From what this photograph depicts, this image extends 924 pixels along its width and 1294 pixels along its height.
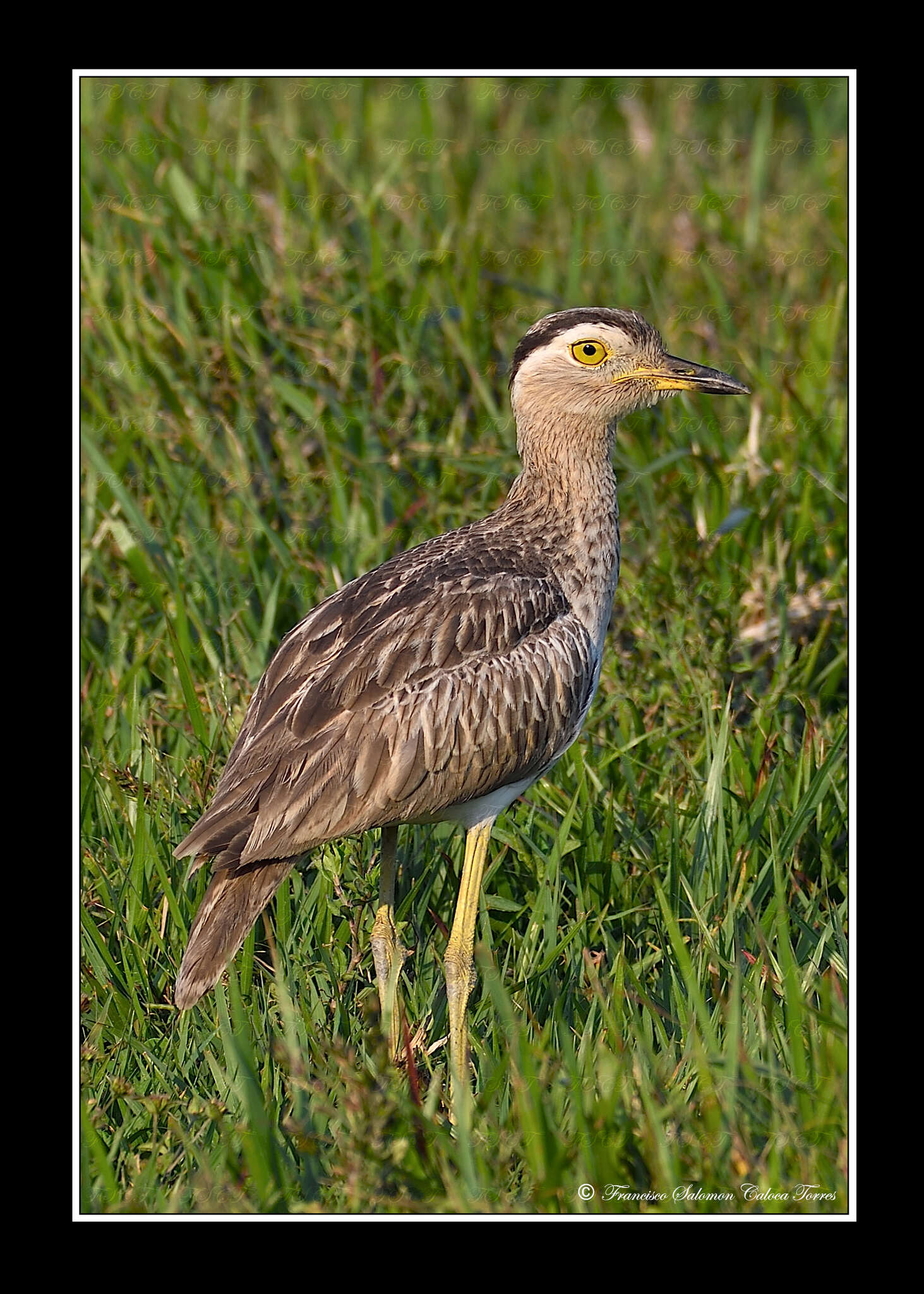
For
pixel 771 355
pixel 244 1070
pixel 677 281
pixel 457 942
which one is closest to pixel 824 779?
pixel 457 942

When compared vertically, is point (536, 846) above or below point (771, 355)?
below

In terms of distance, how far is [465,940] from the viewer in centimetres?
537

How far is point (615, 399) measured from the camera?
5.89 metres

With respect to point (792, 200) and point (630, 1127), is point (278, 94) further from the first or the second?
point (630, 1127)

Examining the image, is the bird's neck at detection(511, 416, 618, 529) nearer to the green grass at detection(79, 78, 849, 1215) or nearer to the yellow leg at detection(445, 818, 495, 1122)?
the green grass at detection(79, 78, 849, 1215)

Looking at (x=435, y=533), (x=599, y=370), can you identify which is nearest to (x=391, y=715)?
(x=599, y=370)

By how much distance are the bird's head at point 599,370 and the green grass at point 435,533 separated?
1265 mm

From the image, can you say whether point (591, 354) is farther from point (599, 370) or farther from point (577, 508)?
point (577, 508)

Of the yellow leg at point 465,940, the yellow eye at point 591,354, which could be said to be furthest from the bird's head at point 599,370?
the yellow leg at point 465,940

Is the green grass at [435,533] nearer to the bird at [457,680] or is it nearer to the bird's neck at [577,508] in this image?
the bird at [457,680]

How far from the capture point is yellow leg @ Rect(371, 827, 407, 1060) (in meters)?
5.10

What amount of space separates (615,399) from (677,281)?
3.56 m

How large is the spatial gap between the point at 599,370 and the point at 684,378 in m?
0.33

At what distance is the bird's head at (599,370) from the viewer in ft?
19.2
